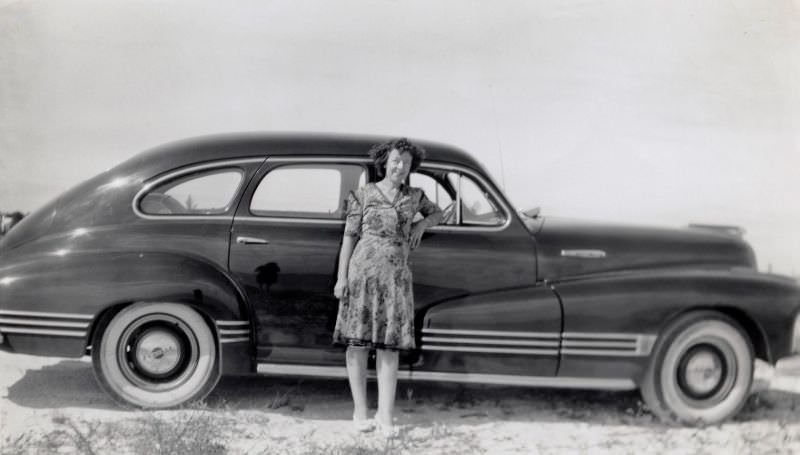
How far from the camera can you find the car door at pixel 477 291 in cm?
316

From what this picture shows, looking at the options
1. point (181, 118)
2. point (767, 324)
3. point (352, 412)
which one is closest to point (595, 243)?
point (767, 324)

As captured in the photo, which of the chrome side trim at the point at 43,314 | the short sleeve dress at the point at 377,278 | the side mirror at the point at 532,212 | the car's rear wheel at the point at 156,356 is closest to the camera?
the short sleeve dress at the point at 377,278

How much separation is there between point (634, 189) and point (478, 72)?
1.27 metres

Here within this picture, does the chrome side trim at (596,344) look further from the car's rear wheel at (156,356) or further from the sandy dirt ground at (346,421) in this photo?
the car's rear wheel at (156,356)

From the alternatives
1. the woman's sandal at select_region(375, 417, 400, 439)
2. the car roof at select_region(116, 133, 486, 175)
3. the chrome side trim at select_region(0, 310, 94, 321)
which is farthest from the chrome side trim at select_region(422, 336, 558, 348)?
the chrome side trim at select_region(0, 310, 94, 321)


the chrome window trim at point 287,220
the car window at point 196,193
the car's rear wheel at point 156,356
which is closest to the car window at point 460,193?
the chrome window trim at point 287,220

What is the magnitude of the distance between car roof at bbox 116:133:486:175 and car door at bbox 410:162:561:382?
0.39ft

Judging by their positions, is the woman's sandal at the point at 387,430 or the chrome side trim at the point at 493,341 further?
the chrome side trim at the point at 493,341

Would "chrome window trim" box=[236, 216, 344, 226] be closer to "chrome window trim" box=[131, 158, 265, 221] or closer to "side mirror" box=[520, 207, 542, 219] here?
"chrome window trim" box=[131, 158, 265, 221]

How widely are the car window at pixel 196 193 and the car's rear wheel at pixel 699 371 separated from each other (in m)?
2.48

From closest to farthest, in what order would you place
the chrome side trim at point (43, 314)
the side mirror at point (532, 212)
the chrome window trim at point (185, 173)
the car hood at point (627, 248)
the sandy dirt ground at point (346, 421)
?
1. the sandy dirt ground at point (346, 421)
2. the chrome side trim at point (43, 314)
3. the chrome window trim at point (185, 173)
4. the car hood at point (627, 248)
5. the side mirror at point (532, 212)

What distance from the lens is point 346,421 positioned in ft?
10.4

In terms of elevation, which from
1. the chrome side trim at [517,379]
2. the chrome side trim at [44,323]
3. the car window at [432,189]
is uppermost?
the car window at [432,189]

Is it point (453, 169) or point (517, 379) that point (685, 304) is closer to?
point (517, 379)
